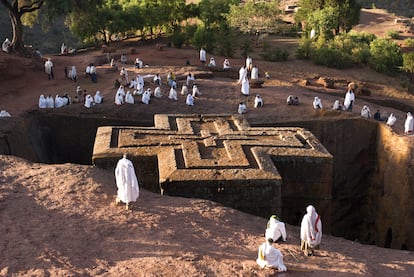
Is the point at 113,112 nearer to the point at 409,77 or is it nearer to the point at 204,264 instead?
the point at 204,264

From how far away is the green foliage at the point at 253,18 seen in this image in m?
32.3

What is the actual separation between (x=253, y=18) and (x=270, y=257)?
91.5 feet

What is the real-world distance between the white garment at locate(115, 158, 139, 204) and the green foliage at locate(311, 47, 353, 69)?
72.1 ft

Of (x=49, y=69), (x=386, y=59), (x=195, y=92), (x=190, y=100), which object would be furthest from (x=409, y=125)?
(x=49, y=69)

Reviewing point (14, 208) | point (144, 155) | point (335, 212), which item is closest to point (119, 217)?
point (14, 208)

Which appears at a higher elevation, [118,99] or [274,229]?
[118,99]

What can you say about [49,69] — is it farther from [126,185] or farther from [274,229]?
[274,229]

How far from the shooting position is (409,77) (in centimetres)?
2748

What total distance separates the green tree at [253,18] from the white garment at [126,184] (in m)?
25.4

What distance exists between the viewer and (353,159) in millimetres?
16641

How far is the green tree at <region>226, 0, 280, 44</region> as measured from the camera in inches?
1271

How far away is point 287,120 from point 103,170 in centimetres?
849

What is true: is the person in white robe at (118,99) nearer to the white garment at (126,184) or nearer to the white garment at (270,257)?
the white garment at (126,184)

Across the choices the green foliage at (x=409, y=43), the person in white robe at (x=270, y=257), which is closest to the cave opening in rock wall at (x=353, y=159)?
the person in white robe at (x=270, y=257)
